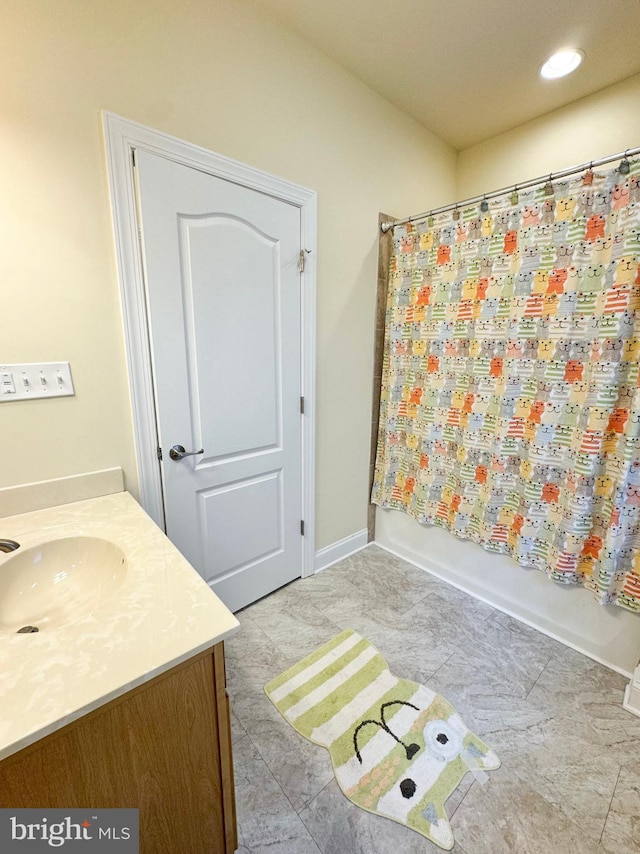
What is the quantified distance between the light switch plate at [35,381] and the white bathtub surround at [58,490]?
29 cm

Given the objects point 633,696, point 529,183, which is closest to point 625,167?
point 529,183

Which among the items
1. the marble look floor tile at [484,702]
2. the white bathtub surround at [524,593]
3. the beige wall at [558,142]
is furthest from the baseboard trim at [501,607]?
the beige wall at [558,142]

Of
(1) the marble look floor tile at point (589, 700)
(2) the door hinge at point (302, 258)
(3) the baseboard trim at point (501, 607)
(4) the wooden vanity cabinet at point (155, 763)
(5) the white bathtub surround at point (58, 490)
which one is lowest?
(1) the marble look floor tile at point (589, 700)

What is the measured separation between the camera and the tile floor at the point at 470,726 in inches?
41.3

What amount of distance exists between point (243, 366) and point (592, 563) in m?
1.76

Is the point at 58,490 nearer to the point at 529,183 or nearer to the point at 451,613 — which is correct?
the point at 451,613

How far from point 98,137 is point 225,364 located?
0.85 meters

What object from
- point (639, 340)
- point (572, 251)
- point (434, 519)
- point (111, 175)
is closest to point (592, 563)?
point (434, 519)

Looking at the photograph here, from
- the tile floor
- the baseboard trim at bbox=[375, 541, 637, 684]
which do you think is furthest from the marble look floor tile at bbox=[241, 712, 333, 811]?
the baseboard trim at bbox=[375, 541, 637, 684]

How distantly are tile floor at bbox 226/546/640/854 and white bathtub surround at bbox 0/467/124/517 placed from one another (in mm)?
945

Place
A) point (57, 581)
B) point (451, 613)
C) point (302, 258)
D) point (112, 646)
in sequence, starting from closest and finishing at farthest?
1. point (112, 646)
2. point (57, 581)
3. point (302, 258)
4. point (451, 613)

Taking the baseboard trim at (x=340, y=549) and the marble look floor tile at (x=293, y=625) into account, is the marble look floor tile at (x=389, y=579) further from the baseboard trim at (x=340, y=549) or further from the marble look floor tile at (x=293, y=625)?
the marble look floor tile at (x=293, y=625)

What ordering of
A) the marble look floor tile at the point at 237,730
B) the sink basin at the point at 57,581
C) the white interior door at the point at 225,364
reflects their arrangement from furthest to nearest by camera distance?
the white interior door at the point at 225,364 < the marble look floor tile at the point at 237,730 < the sink basin at the point at 57,581

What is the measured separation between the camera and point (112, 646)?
69cm
